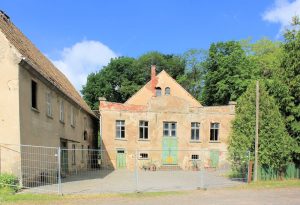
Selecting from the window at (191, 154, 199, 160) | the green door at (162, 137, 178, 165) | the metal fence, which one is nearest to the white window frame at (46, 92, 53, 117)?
the metal fence

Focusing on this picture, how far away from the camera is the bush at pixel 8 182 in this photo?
1479cm

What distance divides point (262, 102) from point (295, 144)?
11.5ft

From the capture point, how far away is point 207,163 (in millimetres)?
38500

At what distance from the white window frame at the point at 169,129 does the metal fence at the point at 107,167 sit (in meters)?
2.08

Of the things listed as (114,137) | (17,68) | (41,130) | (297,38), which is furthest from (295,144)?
(114,137)

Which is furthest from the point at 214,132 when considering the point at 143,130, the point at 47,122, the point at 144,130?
the point at 47,122

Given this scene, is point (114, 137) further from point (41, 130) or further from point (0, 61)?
point (0, 61)

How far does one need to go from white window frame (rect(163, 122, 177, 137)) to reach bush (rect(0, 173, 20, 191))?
24851 mm

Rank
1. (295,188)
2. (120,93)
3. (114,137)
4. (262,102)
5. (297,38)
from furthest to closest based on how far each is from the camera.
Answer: (120,93) → (114,137) → (297,38) → (262,102) → (295,188)

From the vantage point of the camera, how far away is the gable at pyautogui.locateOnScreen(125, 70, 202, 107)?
141ft

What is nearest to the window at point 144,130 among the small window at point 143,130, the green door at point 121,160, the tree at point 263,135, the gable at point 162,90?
the small window at point 143,130

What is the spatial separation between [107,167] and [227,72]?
21.7 metres

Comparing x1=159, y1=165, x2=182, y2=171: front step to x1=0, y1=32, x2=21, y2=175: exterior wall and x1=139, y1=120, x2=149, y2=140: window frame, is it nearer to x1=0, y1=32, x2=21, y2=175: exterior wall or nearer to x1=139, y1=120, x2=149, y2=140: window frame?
x1=139, y1=120, x2=149, y2=140: window frame

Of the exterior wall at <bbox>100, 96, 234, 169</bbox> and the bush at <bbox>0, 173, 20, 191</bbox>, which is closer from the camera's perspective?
the bush at <bbox>0, 173, 20, 191</bbox>
